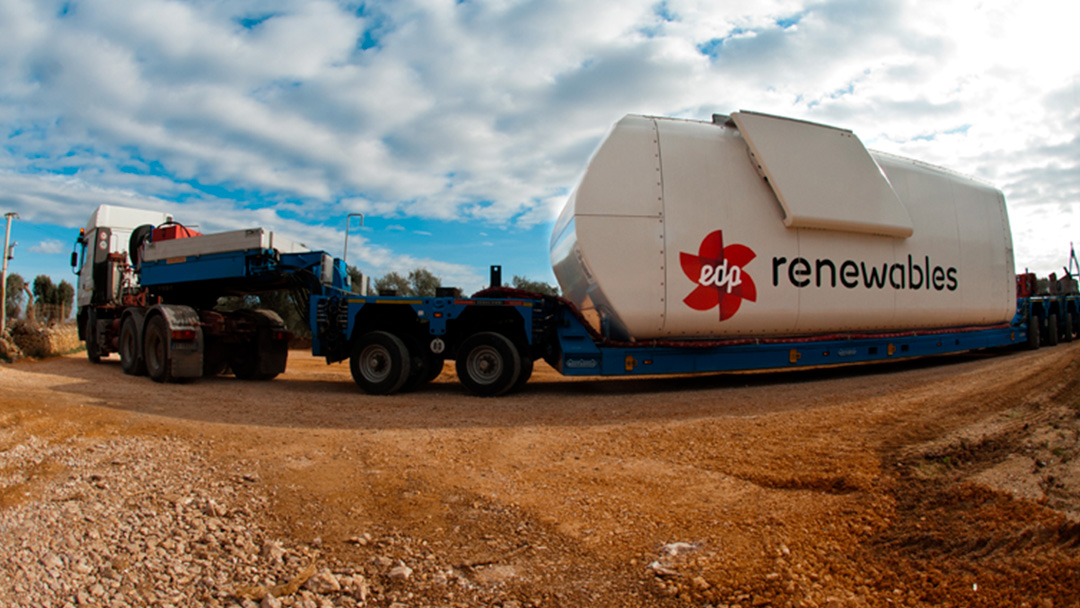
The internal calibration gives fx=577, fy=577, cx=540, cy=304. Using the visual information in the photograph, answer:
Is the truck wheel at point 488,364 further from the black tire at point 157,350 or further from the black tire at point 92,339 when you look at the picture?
the black tire at point 92,339

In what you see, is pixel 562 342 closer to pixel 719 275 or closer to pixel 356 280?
pixel 719 275

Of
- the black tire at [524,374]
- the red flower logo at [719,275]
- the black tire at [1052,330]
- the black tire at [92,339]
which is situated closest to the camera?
the red flower logo at [719,275]

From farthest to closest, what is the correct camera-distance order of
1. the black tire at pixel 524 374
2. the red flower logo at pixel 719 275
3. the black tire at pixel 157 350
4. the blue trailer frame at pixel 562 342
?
the black tire at pixel 157 350, the black tire at pixel 524 374, the blue trailer frame at pixel 562 342, the red flower logo at pixel 719 275

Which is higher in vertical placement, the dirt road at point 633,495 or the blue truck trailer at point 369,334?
the blue truck trailer at point 369,334

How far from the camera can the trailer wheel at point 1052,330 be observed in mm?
15531

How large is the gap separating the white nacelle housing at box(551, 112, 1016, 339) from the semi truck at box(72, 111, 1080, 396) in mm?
26

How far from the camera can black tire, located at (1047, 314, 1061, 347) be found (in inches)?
611

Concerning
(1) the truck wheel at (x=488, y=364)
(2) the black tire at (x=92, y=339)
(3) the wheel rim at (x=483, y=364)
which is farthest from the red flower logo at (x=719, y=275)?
(2) the black tire at (x=92, y=339)

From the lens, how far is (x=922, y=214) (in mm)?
11367

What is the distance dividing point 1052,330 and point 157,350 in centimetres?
2157

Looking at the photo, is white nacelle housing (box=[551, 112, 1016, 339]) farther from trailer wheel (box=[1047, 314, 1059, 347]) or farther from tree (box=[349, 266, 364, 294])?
trailer wheel (box=[1047, 314, 1059, 347])

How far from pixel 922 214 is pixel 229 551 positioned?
12.7m

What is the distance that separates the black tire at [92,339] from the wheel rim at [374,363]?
787 cm

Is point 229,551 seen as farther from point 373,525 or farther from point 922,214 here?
point 922,214
